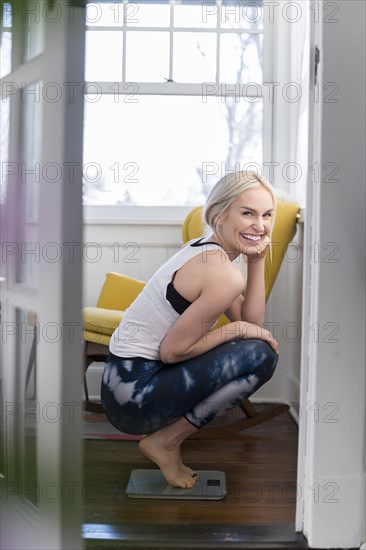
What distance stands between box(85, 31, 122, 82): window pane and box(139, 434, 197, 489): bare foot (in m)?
2.35

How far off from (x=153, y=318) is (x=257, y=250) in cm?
46

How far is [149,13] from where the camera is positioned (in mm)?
4270

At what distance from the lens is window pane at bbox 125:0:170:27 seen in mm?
4266

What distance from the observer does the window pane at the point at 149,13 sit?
4.27 meters

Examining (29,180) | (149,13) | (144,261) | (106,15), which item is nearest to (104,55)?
(106,15)

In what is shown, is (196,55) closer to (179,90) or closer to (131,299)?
(179,90)

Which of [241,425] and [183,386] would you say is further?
[241,425]

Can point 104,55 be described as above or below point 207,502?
above

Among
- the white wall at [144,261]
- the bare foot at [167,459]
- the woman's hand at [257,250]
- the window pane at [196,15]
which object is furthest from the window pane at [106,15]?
the bare foot at [167,459]

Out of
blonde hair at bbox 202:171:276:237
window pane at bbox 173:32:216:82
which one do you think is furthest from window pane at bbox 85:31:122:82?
blonde hair at bbox 202:171:276:237

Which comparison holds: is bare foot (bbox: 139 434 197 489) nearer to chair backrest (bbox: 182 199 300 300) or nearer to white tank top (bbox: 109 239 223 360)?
white tank top (bbox: 109 239 223 360)

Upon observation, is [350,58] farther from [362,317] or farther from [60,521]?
[60,521]

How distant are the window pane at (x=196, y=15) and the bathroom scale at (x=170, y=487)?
2554 millimetres

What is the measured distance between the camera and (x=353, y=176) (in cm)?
216
